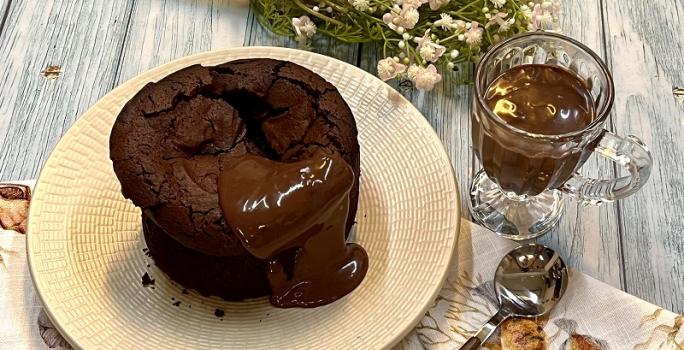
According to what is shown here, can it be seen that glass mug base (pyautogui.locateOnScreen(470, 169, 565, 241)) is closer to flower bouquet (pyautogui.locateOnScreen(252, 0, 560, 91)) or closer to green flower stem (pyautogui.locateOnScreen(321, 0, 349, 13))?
flower bouquet (pyautogui.locateOnScreen(252, 0, 560, 91))

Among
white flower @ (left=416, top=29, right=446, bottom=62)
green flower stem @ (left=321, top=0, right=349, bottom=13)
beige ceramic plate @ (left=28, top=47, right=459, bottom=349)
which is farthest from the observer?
green flower stem @ (left=321, top=0, right=349, bottom=13)

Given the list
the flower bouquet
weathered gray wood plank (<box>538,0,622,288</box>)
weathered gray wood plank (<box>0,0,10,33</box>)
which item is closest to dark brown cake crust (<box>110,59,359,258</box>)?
the flower bouquet

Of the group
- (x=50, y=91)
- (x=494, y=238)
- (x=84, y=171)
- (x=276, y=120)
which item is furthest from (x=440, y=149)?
(x=50, y=91)

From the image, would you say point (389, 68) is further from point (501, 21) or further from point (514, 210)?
point (514, 210)

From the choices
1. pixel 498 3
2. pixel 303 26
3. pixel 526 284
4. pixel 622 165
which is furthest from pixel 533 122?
pixel 303 26

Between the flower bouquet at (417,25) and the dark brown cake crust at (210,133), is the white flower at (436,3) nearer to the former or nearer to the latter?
the flower bouquet at (417,25)

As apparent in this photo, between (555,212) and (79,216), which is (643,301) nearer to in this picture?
(555,212)
